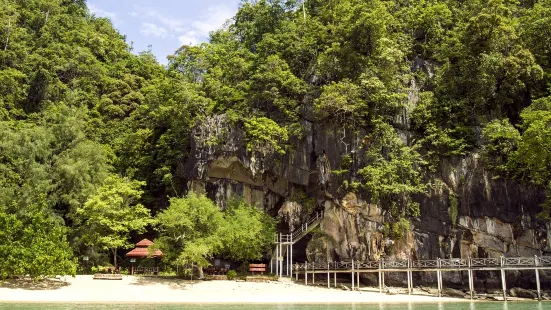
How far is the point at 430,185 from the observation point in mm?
34375

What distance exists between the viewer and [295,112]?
129 feet

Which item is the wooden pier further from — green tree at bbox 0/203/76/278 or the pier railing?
green tree at bbox 0/203/76/278

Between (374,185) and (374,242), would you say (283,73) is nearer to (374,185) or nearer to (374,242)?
(374,185)

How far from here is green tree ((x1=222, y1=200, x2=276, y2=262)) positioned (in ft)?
111

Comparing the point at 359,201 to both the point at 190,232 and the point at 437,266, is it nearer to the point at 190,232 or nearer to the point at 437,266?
the point at 437,266

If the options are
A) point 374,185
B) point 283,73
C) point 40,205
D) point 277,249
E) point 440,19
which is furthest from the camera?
point 440,19

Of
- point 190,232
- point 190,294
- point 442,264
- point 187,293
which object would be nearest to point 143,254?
point 190,232

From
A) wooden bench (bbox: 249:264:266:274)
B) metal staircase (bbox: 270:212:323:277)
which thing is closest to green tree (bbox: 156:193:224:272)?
wooden bench (bbox: 249:264:266:274)

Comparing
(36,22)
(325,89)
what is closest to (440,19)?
(325,89)

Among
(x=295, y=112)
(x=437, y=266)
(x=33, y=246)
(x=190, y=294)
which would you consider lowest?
(x=190, y=294)

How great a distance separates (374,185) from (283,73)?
41.4 feet

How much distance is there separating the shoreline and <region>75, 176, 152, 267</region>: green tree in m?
3.70

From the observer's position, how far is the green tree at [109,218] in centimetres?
3422

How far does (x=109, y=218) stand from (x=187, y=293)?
10.2 meters
